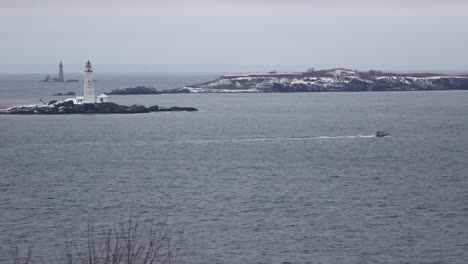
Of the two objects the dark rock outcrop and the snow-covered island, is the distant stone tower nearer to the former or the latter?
the dark rock outcrop

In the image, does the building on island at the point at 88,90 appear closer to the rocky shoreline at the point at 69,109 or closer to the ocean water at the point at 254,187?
the rocky shoreline at the point at 69,109

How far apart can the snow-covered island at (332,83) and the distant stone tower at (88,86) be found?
5981cm

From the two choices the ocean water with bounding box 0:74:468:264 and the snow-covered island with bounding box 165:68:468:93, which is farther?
the snow-covered island with bounding box 165:68:468:93

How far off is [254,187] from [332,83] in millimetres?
118418

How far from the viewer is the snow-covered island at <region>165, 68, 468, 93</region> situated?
155 meters

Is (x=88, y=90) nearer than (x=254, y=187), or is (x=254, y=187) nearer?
(x=254, y=187)

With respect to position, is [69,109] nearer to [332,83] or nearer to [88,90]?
[88,90]

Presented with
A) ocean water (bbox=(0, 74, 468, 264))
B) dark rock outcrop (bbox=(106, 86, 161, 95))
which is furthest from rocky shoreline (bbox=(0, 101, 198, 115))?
dark rock outcrop (bbox=(106, 86, 161, 95))

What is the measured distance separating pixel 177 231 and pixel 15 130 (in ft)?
146

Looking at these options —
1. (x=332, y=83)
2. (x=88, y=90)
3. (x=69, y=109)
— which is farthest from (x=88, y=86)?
(x=332, y=83)

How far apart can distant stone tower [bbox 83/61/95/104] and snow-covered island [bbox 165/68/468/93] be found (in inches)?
2355

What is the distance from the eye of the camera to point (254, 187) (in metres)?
39.0

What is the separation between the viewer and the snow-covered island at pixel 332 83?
508 ft

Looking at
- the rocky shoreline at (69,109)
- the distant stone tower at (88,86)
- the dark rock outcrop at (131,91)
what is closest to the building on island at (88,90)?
the distant stone tower at (88,86)
